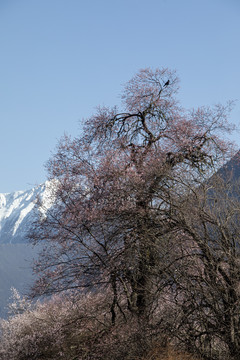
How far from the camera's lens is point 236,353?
10742mm

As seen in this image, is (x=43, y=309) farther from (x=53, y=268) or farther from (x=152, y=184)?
(x=152, y=184)

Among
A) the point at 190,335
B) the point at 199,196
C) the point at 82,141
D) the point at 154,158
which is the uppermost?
the point at 82,141

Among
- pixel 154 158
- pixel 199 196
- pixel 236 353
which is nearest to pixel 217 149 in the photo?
pixel 154 158

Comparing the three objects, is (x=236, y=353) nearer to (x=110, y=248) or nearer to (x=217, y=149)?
(x=110, y=248)

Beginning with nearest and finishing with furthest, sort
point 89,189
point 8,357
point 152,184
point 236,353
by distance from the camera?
point 236,353, point 152,184, point 89,189, point 8,357

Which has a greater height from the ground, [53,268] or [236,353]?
[53,268]

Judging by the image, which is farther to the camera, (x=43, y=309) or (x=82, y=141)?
(x=43, y=309)

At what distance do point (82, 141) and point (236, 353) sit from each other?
31.5 ft

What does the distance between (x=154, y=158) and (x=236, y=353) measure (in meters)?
6.91

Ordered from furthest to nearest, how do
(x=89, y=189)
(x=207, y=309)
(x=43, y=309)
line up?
(x=43, y=309) < (x=89, y=189) < (x=207, y=309)

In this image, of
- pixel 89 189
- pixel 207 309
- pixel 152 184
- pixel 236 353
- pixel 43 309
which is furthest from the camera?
pixel 43 309

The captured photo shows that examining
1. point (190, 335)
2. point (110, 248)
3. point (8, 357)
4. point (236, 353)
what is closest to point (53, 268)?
point (110, 248)

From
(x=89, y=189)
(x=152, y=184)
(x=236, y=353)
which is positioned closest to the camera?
(x=236, y=353)

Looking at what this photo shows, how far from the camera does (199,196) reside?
39.8ft
